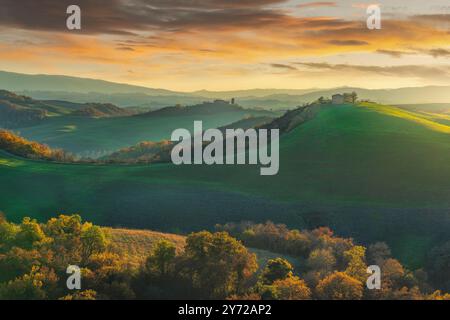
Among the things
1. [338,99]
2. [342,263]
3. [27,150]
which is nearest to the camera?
[342,263]

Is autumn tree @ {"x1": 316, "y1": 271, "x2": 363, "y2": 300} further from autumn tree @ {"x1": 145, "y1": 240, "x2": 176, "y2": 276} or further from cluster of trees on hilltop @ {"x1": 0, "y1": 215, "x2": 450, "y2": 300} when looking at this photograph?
autumn tree @ {"x1": 145, "y1": 240, "x2": 176, "y2": 276}

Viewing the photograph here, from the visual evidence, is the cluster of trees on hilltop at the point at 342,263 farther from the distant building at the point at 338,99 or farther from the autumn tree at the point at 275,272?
the distant building at the point at 338,99

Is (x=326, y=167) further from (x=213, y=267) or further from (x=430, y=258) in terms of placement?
(x=213, y=267)

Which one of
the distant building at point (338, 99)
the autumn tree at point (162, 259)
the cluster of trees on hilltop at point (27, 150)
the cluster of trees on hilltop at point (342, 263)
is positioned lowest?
the cluster of trees on hilltop at point (342, 263)

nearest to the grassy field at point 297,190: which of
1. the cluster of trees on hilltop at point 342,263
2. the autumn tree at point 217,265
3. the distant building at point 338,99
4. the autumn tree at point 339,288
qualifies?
the cluster of trees on hilltop at point 342,263

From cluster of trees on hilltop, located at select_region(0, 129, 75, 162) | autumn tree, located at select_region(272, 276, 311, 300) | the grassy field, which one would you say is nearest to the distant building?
the grassy field

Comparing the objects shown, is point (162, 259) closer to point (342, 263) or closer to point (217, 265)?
point (217, 265)

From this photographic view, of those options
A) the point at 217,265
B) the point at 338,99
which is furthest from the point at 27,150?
the point at 217,265
